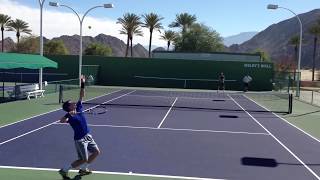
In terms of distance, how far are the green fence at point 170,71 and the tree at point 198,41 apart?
35.3m

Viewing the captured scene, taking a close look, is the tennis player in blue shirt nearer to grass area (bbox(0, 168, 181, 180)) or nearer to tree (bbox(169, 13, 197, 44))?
grass area (bbox(0, 168, 181, 180))

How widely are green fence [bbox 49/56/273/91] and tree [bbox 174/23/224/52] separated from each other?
116 feet

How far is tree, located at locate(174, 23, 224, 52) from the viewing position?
84.3 m

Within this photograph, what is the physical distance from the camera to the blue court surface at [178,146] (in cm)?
1197

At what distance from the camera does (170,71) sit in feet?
159

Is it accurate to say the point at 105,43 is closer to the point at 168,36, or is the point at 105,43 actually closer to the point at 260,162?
the point at 168,36

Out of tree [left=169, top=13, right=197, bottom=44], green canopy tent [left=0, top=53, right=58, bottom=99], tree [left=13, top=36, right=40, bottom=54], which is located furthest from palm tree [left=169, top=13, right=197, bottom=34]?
green canopy tent [left=0, top=53, right=58, bottom=99]

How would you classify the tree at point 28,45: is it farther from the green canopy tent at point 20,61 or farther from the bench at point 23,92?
the bench at point 23,92

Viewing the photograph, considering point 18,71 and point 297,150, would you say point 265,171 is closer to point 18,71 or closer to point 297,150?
→ point 297,150

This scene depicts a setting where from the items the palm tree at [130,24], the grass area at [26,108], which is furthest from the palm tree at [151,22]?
the grass area at [26,108]

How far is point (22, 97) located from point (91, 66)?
18150 mm

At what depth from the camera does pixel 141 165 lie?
12.2m

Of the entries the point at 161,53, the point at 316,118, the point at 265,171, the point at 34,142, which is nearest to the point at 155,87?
the point at 161,53

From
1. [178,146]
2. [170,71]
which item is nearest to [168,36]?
[170,71]
